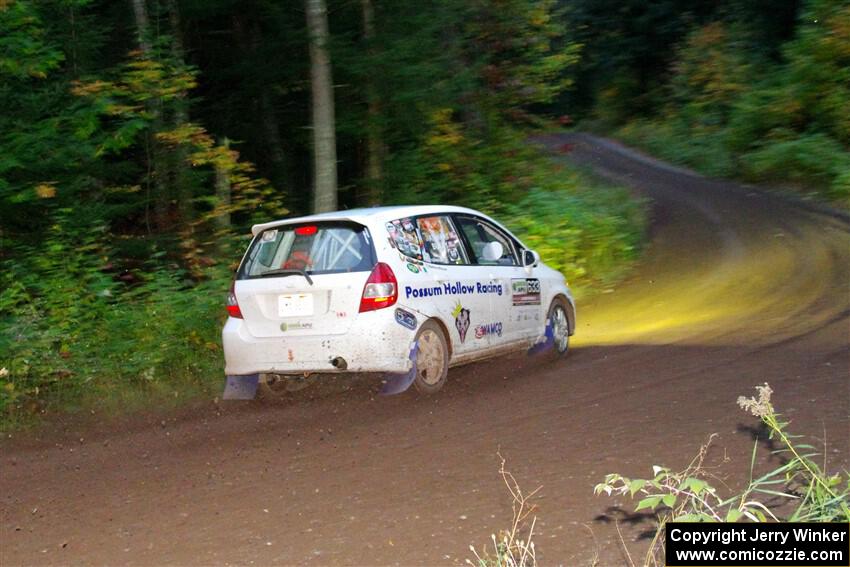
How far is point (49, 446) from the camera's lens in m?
9.15

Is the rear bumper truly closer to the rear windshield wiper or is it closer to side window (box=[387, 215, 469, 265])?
the rear windshield wiper

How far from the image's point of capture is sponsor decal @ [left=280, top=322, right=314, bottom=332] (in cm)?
957

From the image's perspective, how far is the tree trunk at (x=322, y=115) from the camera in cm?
1500

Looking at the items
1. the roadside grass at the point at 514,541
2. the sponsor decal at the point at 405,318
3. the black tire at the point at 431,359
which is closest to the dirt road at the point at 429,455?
the roadside grass at the point at 514,541

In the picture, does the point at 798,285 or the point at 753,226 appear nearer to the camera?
the point at 798,285

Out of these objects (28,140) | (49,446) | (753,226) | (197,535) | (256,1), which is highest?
(256,1)

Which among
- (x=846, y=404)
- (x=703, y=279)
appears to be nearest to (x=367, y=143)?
(x=703, y=279)

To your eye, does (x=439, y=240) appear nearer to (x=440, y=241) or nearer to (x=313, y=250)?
(x=440, y=241)

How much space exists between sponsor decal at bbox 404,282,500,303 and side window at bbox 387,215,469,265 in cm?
26

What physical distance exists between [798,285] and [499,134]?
888 cm

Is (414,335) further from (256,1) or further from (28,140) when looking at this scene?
(256,1)

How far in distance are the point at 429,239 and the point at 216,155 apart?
6.56 m

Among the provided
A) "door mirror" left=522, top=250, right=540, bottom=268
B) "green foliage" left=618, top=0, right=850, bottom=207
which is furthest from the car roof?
"green foliage" left=618, top=0, right=850, bottom=207

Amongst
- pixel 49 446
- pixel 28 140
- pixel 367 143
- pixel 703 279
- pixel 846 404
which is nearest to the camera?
pixel 846 404
